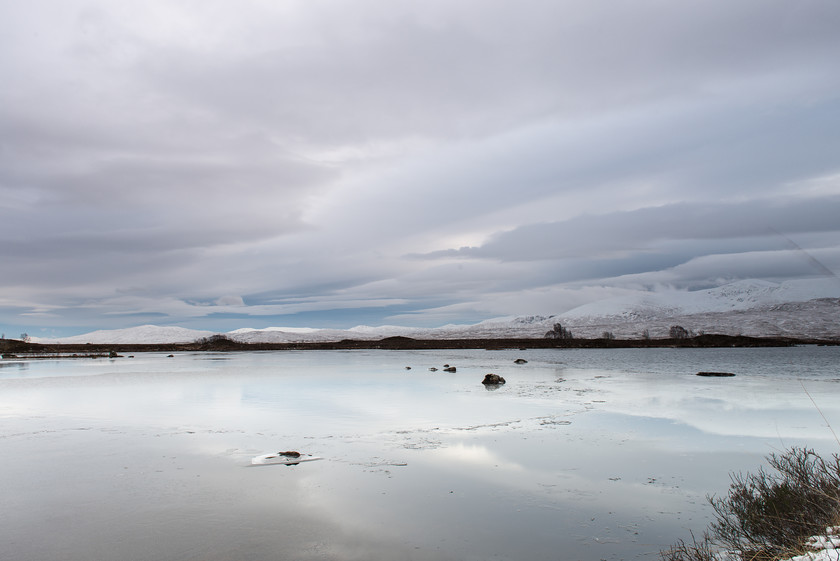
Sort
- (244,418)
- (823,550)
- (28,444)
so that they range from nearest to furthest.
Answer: (823,550)
(28,444)
(244,418)

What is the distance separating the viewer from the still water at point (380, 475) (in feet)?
23.2

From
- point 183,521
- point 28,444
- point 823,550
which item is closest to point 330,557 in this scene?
point 183,521

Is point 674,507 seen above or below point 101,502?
below

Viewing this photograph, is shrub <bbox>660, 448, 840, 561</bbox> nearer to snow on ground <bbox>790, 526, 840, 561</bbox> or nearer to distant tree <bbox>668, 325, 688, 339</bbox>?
snow on ground <bbox>790, 526, 840, 561</bbox>

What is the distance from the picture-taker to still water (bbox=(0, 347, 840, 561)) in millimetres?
7070

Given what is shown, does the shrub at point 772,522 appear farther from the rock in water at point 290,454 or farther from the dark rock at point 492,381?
the dark rock at point 492,381

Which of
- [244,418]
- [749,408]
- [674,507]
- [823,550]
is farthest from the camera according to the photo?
[749,408]

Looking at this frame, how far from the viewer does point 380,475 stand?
1055cm

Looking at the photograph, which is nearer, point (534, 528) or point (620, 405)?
point (534, 528)

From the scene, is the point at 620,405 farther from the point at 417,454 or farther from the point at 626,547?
the point at 626,547

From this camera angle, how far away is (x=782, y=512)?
6.95 metres

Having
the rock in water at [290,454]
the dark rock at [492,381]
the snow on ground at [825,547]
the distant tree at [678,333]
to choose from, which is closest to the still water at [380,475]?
the rock in water at [290,454]

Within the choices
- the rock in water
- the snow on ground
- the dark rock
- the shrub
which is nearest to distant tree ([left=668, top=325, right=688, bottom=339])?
the dark rock

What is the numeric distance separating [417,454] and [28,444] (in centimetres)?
1009
